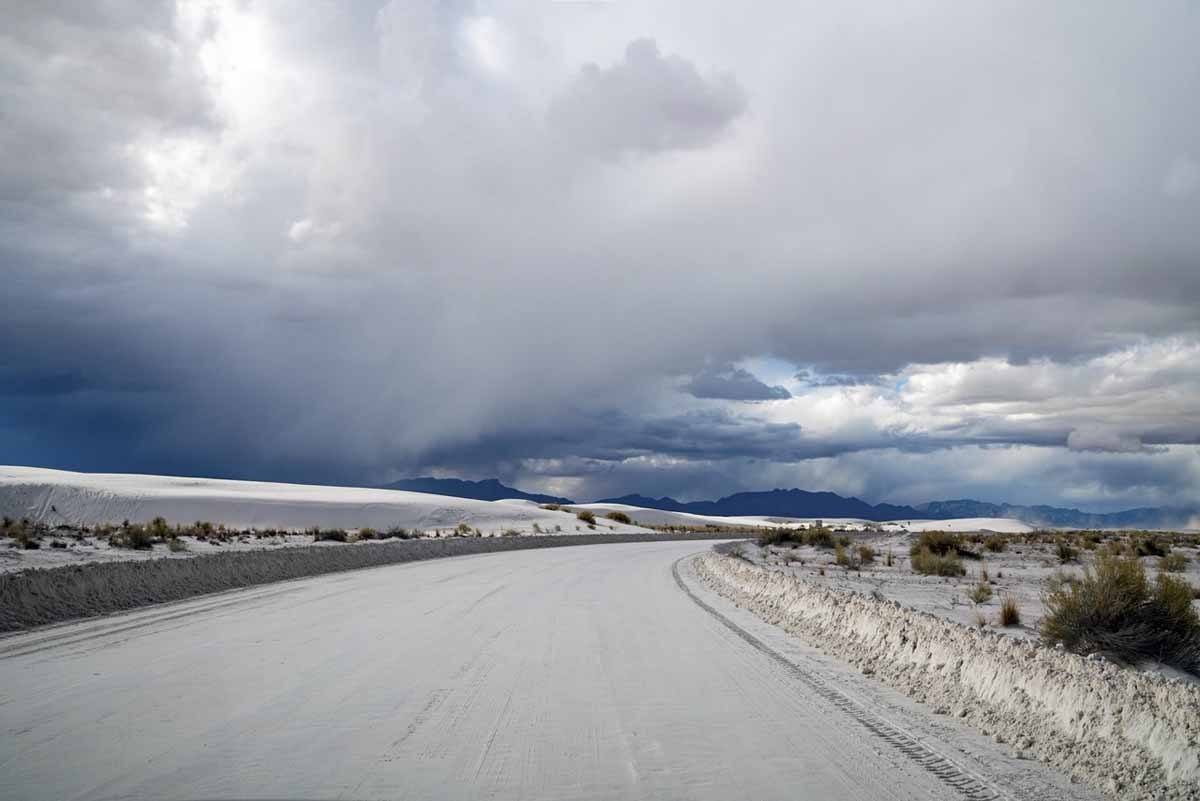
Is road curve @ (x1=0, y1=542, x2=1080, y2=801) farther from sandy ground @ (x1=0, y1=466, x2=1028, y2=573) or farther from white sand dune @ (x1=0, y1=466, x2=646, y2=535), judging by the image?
white sand dune @ (x1=0, y1=466, x2=646, y2=535)

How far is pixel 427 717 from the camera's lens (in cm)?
783

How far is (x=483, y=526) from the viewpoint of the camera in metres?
87.6

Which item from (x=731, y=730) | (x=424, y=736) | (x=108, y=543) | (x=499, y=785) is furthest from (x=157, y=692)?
(x=108, y=543)

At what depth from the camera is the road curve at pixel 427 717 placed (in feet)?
19.7

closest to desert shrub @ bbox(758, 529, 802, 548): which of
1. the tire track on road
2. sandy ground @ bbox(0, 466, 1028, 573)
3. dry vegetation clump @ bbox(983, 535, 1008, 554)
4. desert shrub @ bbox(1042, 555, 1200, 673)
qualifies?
dry vegetation clump @ bbox(983, 535, 1008, 554)

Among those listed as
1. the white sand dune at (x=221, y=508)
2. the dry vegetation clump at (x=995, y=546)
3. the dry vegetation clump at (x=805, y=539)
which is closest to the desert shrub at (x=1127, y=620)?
the dry vegetation clump at (x=995, y=546)

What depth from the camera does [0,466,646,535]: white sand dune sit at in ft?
256

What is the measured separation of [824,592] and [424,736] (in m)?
10.1

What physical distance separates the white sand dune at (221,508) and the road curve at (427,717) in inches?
2533

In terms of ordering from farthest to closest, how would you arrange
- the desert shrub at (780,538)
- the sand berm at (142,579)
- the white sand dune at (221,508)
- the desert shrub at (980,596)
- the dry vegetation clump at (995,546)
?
the white sand dune at (221,508)
the desert shrub at (780,538)
the dry vegetation clump at (995,546)
the desert shrub at (980,596)
the sand berm at (142,579)

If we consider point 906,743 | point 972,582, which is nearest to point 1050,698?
point 906,743

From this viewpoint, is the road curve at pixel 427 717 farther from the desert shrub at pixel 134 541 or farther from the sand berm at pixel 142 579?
the desert shrub at pixel 134 541

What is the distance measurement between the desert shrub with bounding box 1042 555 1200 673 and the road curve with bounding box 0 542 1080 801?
3.81 m

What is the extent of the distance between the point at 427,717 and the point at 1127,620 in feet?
29.0
